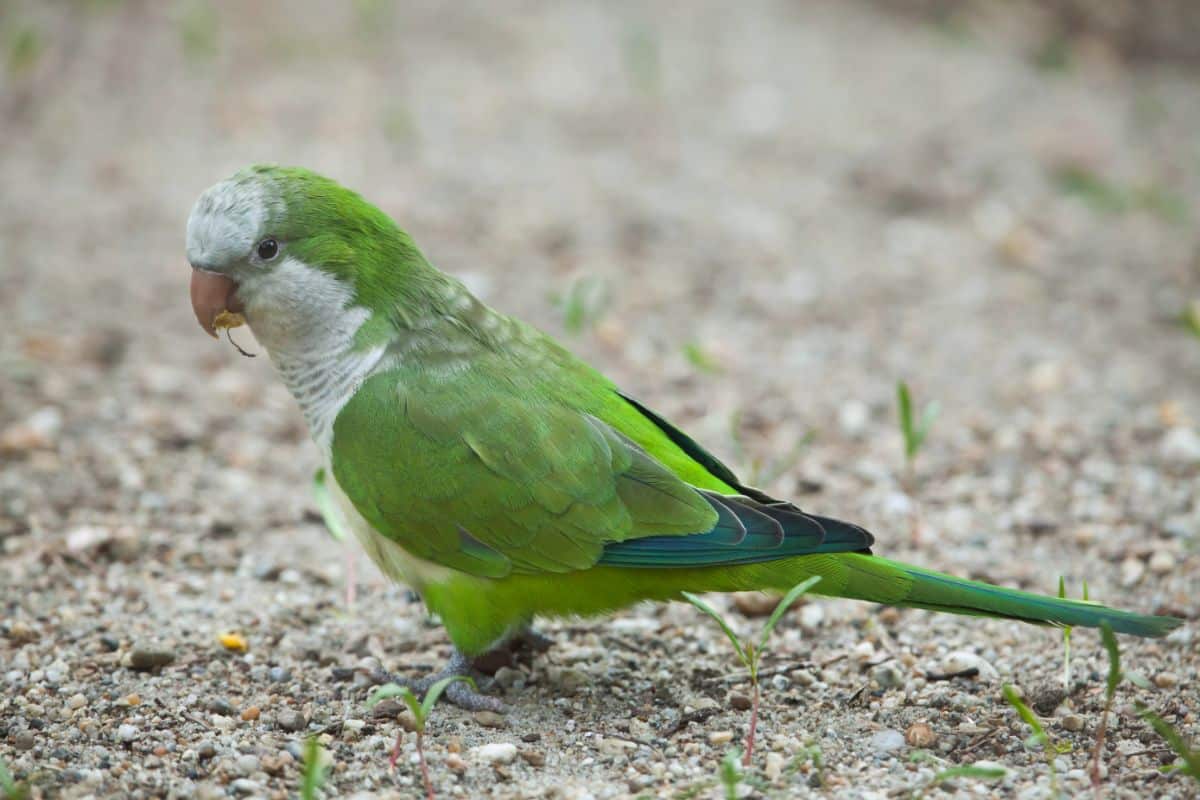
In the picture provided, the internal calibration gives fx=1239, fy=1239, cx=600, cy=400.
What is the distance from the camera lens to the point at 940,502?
443cm

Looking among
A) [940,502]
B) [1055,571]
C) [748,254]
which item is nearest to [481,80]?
[748,254]

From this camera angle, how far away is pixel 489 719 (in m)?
3.19

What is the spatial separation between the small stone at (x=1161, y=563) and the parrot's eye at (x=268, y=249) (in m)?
2.78

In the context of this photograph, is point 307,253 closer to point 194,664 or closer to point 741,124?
point 194,664

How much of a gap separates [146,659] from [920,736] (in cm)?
203

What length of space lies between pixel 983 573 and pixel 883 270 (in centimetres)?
262

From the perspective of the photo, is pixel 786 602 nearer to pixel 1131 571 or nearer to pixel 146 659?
pixel 1131 571

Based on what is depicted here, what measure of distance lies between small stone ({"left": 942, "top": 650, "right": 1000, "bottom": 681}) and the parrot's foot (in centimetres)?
121

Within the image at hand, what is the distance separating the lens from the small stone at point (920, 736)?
9.88 ft

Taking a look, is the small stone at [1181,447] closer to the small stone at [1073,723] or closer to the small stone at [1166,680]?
the small stone at [1166,680]

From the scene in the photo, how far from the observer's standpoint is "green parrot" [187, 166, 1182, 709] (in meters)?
3.09

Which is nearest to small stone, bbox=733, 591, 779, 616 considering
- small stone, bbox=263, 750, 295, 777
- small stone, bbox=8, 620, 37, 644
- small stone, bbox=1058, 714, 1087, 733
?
small stone, bbox=1058, 714, 1087, 733

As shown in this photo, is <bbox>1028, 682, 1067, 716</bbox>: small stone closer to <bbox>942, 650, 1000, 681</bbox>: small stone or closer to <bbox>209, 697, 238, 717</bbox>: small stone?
<bbox>942, 650, 1000, 681</bbox>: small stone

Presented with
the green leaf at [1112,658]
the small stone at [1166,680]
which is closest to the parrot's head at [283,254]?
the green leaf at [1112,658]
